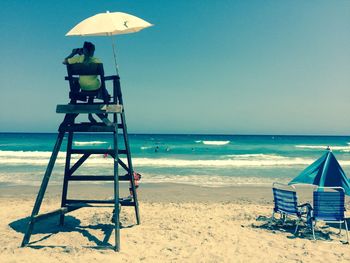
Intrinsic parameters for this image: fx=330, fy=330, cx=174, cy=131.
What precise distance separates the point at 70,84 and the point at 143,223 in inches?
133

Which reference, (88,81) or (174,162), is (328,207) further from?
(174,162)

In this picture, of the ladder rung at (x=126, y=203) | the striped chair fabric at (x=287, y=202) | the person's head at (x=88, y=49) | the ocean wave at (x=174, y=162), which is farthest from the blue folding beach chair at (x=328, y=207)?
the ocean wave at (x=174, y=162)

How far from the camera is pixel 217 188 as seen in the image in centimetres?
1361

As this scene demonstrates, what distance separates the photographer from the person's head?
5.28m

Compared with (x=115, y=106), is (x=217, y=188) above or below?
below

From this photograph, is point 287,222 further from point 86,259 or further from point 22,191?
point 22,191

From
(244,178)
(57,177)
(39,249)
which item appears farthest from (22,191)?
(244,178)

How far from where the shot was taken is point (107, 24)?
211 inches

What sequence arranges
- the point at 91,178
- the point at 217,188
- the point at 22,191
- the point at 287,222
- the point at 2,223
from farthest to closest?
the point at 217,188 < the point at 22,191 < the point at 287,222 < the point at 2,223 < the point at 91,178

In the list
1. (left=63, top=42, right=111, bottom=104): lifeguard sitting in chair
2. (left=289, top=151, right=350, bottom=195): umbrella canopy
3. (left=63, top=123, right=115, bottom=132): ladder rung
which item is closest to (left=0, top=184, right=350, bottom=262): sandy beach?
(left=289, top=151, right=350, bottom=195): umbrella canopy

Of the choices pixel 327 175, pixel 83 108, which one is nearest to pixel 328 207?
pixel 327 175

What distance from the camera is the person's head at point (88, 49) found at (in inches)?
208

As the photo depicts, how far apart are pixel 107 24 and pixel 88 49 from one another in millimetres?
513

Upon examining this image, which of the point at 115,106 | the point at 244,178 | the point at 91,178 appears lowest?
the point at 244,178
